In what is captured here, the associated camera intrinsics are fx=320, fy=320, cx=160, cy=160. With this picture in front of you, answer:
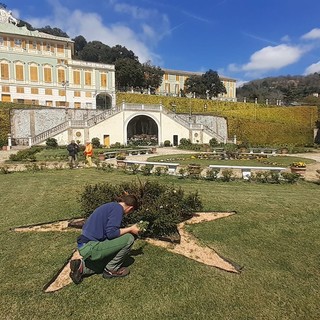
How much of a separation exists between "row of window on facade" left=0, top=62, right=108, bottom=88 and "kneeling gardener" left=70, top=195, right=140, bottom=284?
47648 millimetres

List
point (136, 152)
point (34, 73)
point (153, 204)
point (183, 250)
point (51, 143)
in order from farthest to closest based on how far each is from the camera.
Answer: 1. point (34, 73)
2. point (51, 143)
3. point (136, 152)
4. point (153, 204)
5. point (183, 250)

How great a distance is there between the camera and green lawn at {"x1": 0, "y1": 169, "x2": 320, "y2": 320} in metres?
4.24

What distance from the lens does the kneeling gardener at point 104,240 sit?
4734 millimetres

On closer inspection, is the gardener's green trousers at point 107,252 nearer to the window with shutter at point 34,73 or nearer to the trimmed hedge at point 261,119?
the trimmed hedge at point 261,119

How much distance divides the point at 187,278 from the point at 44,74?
48.8 metres

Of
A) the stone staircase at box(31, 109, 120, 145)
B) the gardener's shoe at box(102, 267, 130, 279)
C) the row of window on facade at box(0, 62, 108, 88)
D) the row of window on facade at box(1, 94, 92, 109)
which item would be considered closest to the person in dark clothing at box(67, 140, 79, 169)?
the gardener's shoe at box(102, 267, 130, 279)

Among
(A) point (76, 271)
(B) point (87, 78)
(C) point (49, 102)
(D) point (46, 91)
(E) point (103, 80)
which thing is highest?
(B) point (87, 78)

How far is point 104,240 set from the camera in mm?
4832

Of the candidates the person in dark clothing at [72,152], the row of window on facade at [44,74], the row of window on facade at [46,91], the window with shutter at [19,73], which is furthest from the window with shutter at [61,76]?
the person in dark clothing at [72,152]

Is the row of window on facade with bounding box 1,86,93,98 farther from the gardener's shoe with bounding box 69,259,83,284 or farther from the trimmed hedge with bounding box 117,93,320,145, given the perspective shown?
the gardener's shoe with bounding box 69,259,83,284

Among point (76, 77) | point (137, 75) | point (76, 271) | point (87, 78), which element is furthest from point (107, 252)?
point (137, 75)

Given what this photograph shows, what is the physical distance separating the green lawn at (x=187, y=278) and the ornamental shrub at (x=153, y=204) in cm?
49

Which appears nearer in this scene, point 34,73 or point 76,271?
point 76,271

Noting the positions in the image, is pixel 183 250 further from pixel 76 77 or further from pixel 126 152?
pixel 76 77
